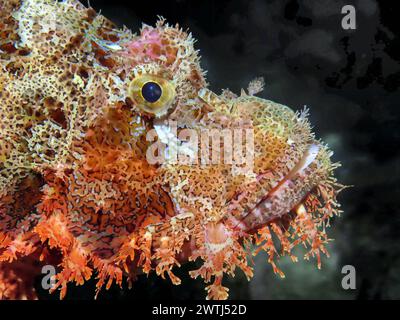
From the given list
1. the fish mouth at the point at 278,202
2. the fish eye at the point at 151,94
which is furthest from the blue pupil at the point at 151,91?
the fish mouth at the point at 278,202

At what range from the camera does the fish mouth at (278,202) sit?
9.17 feet

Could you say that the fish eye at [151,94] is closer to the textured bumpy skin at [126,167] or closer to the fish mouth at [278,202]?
the textured bumpy skin at [126,167]

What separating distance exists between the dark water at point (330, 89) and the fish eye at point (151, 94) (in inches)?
163

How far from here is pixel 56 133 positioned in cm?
298

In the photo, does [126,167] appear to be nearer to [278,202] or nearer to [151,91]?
[151,91]

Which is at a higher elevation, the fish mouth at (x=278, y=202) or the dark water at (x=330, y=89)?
the dark water at (x=330, y=89)

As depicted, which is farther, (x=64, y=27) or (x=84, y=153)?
(x=64, y=27)

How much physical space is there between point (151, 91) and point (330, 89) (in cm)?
497

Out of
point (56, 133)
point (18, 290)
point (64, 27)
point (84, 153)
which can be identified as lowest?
point (18, 290)

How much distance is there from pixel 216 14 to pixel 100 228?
17.4ft

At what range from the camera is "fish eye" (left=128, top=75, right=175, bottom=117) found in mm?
2869

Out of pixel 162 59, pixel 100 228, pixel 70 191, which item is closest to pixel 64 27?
pixel 162 59

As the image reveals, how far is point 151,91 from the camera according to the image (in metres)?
2.88

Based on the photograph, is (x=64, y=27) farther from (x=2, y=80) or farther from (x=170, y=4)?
(x=170, y=4)
